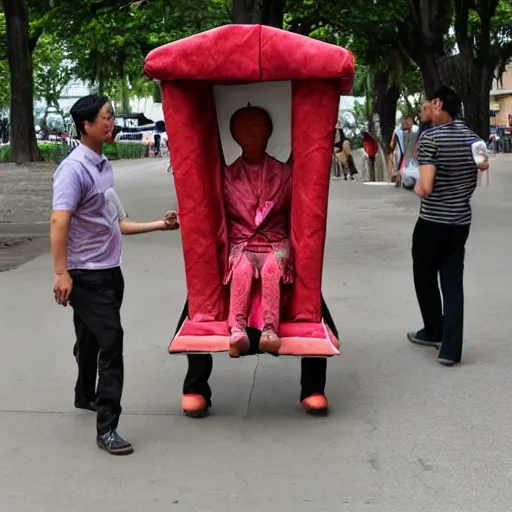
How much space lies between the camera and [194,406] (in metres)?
5.58

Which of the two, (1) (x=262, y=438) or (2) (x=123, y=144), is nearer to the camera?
(1) (x=262, y=438)

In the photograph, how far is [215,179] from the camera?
18.5ft

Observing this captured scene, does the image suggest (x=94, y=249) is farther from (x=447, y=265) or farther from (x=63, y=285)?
(x=447, y=265)

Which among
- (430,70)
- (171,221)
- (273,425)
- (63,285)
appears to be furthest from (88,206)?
(430,70)

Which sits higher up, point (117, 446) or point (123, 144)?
point (117, 446)

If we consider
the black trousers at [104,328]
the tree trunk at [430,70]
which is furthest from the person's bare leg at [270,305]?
the tree trunk at [430,70]

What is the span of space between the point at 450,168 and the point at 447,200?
21 centimetres

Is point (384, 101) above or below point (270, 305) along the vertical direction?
below

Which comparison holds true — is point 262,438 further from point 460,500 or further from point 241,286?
point 460,500

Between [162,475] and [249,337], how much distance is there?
36.3 inches

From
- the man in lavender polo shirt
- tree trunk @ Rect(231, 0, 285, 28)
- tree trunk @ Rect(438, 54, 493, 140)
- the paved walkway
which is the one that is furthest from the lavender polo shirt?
tree trunk @ Rect(438, 54, 493, 140)

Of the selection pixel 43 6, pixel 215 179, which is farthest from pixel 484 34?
pixel 215 179

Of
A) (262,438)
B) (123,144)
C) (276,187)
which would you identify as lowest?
(123,144)

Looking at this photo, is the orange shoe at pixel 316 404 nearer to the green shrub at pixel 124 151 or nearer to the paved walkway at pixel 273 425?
the paved walkway at pixel 273 425
